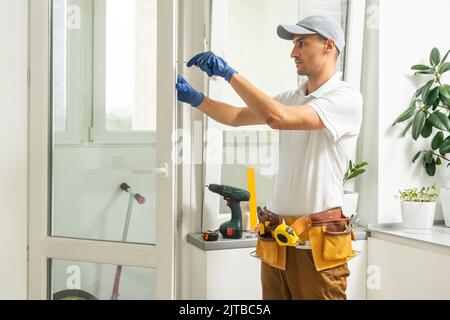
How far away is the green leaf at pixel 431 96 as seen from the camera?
8.20 feet

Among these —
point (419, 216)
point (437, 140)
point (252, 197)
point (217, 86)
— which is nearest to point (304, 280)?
point (252, 197)

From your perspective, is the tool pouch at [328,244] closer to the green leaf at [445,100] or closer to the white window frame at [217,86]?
the white window frame at [217,86]

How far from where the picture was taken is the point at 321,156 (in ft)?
6.41

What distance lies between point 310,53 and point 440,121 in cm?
90

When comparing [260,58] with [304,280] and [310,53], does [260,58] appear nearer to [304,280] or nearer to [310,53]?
[310,53]

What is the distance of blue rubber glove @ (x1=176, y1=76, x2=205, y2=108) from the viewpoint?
2.08m

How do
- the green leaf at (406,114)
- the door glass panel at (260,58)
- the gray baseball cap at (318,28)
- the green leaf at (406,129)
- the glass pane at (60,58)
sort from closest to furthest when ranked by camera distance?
the gray baseball cap at (318,28) → the glass pane at (60,58) → the door glass panel at (260,58) → the green leaf at (406,114) → the green leaf at (406,129)

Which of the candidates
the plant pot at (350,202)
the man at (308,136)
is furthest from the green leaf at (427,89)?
the man at (308,136)

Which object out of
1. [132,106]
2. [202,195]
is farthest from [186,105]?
[202,195]

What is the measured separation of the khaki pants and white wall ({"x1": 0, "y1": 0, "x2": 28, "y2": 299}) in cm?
112

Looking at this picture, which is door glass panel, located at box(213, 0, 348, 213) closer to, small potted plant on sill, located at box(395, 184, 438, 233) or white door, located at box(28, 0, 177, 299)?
white door, located at box(28, 0, 177, 299)

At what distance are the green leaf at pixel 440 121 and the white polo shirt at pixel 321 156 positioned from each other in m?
0.71

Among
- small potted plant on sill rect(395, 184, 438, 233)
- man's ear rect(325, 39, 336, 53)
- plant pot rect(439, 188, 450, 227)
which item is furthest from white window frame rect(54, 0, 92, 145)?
plant pot rect(439, 188, 450, 227)
